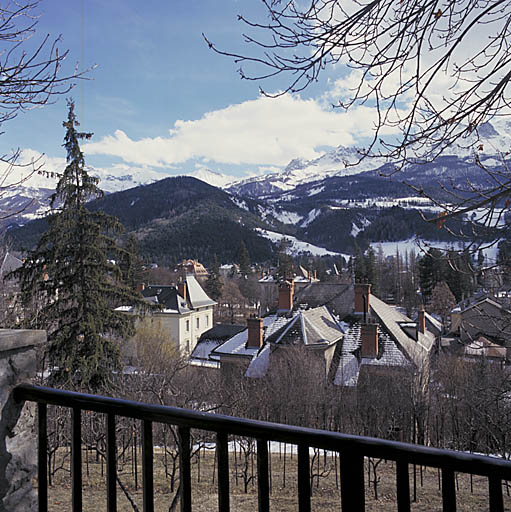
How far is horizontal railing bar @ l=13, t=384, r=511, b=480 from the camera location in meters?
1.26

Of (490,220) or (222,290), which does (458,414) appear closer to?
(490,220)

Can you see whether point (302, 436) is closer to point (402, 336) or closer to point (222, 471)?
point (222, 471)

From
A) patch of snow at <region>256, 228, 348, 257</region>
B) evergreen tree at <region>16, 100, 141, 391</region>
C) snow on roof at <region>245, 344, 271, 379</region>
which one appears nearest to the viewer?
evergreen tree at <region>16, 100, 141, 391</region>

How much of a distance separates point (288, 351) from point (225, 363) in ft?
11.4

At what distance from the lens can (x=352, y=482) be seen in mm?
1460

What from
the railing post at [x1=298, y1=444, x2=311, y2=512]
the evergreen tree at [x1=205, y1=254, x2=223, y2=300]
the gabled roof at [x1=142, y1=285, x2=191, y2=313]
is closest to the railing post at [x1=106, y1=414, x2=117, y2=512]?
the railing post at [x1=298, y1=444, x2=311, y2=512]

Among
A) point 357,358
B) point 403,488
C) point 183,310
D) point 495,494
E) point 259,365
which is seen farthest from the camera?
point 183,310

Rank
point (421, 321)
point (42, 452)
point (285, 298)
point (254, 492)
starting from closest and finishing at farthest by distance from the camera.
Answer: point (42, 452) < point (254, 492) < point (421, 321) < point (285, 298)

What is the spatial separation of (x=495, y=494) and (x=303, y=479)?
1.85 feet

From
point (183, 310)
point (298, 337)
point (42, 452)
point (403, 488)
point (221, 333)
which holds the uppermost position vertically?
point (403, 488)

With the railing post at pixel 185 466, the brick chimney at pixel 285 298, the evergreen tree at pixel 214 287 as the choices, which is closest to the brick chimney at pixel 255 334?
the brick chimney at pixel 285 298

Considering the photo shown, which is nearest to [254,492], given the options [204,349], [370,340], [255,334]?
[370,340]

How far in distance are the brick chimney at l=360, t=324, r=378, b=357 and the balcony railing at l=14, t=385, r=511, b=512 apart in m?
17.0

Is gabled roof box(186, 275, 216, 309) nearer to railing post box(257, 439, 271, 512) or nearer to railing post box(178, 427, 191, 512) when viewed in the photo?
A: railing post box(178, 427, 191, 512)
